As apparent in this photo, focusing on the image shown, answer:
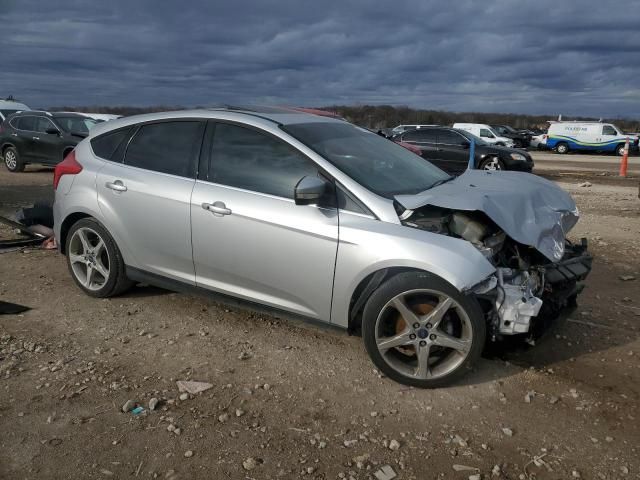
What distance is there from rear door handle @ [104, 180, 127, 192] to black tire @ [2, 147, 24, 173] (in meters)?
12.9

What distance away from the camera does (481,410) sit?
333cm

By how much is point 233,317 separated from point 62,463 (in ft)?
6.62

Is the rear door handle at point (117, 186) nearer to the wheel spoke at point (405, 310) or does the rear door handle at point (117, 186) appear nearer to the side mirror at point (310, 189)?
the side mirror at point (310, 189)

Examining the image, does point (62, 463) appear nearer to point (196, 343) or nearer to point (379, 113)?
point (196, 343)

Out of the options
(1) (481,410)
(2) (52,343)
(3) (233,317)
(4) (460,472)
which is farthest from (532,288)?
(2) (52,343)

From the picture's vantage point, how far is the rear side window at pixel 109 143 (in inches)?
189

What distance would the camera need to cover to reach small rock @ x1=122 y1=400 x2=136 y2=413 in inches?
128

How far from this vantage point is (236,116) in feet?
14.1

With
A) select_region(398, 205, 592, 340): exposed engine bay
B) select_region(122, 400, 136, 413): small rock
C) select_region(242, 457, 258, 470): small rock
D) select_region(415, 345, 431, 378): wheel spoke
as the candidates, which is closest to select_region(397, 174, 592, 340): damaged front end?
select_region(398, 205, 592, 340): exposed engine bay

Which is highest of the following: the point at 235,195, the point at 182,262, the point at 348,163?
the point at 348,163

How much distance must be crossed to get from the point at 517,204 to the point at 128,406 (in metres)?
2.82

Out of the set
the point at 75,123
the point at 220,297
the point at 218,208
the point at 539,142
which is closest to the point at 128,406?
the point at 220,297

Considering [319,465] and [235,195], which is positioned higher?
[235,195]

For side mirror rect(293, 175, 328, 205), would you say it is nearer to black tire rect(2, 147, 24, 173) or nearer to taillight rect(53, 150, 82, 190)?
taillight rect(53, 150, 82, 190)
